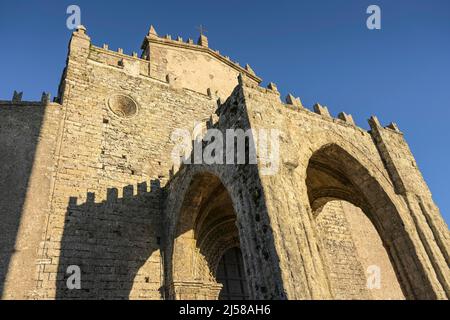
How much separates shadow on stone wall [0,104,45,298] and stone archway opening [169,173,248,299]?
431 cm

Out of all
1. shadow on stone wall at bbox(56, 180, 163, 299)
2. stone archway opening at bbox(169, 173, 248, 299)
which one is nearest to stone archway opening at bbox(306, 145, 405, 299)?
stone archway opening at bbox(169, 173, 248, 299)

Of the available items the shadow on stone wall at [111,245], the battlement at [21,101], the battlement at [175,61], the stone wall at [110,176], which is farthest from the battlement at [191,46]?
the shadow on stone wall at [111,245]

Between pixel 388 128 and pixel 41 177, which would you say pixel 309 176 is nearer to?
pixel 388 128

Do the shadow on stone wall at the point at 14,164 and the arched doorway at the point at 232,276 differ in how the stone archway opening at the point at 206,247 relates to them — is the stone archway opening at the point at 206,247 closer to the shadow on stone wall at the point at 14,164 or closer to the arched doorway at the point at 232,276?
the arched doorway at the point at 232,276

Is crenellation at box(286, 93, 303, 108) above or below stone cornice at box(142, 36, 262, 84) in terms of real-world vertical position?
below

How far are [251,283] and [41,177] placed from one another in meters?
7.06

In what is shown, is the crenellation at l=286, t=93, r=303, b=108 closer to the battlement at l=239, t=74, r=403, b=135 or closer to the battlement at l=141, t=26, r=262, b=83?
the battlement at l=239, t=74, r=403, b=135

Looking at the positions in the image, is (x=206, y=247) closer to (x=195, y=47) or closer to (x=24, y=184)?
(x=24, y=184)

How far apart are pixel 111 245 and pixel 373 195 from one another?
7.72 meters

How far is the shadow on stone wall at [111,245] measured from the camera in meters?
9.05

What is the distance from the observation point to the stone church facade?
6859 mm

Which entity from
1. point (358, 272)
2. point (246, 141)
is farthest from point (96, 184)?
point (358, 272)

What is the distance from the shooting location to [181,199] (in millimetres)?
10219

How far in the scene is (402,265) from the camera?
27.9 ft
